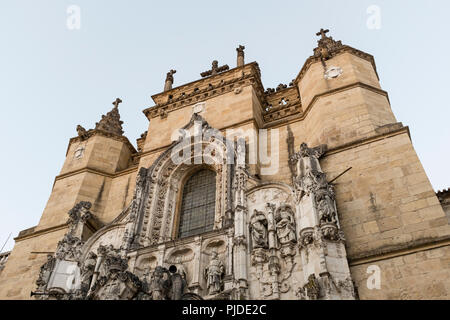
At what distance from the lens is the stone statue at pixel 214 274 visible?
9.93 metres

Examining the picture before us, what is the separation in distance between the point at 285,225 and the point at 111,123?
1090 cm

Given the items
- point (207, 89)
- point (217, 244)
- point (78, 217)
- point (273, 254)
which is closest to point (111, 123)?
point (207, 89)

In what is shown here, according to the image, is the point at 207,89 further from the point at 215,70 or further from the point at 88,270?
the point at 88,270

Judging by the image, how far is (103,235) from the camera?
13148mm

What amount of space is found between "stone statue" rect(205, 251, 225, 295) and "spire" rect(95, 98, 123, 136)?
9.37 metres

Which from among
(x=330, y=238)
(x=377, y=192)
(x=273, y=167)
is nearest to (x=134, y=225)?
(x=273, y=167)

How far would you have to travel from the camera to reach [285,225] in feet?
34.1

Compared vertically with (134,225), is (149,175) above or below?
above

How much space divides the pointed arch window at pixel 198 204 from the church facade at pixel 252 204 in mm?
42

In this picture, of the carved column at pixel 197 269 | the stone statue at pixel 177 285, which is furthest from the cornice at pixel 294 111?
the stone statue at pixel 177 285

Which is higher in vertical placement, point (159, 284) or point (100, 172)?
point (100, 172)

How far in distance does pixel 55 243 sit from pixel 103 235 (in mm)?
1896

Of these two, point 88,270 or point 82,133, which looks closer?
point 88,270
